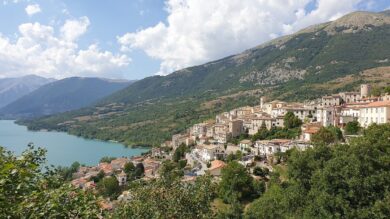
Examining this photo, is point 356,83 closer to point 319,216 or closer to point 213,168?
point 213,168

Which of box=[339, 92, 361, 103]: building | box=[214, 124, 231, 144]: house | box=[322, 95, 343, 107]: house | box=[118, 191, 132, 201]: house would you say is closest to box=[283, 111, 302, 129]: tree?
box=[322, 95, 343, 107]: house

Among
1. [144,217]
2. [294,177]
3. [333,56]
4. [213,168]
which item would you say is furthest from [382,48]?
[144,217]

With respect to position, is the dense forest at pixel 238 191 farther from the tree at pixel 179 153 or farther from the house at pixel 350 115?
the tree at pixel 179 153

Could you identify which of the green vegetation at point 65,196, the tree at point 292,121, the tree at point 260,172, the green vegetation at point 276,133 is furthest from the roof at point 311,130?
the green vegetation at point 65,196

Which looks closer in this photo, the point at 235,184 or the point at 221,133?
the point at 235,184

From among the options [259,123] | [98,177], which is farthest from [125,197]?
[259,123]

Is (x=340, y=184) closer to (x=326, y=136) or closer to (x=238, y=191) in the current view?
(x=238, y=191)

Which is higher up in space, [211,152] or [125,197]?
[125,197]

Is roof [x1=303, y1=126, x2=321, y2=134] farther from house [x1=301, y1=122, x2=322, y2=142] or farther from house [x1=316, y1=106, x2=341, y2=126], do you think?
house [x1=316, y1=106, x2=341, y2=126]
